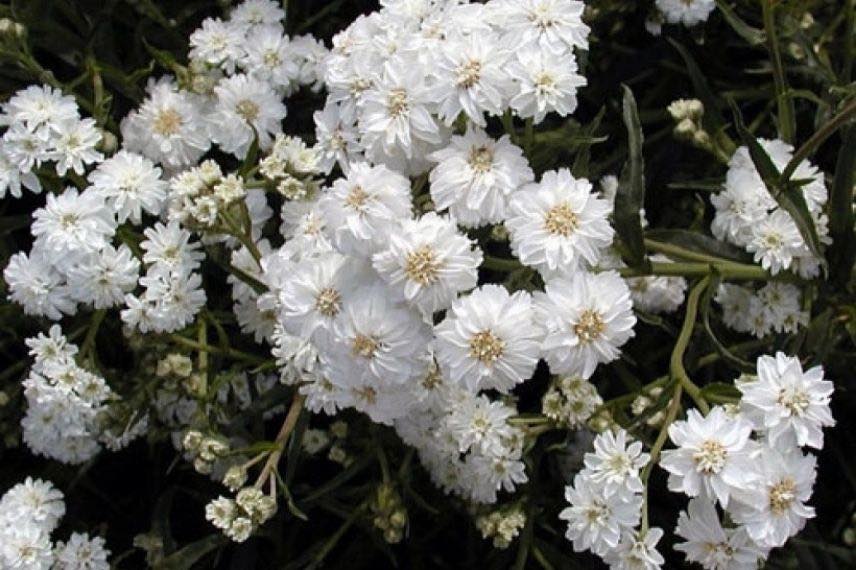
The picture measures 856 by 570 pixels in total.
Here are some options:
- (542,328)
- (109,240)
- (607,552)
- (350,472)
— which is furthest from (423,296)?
(109,240)

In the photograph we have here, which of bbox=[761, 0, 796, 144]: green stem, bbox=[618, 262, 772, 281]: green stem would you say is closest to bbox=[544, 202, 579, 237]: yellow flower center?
bbox=[618, 262, 772, 281]: green stem

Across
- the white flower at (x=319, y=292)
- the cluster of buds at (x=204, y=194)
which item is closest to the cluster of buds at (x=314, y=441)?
the cluster of buds at (x=204, y=194)

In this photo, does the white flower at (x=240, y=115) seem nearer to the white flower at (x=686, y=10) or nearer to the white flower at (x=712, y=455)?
the white flower at (x=686, y=10)

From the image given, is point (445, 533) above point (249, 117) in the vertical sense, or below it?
below

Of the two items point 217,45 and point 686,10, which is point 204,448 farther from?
point 686,10

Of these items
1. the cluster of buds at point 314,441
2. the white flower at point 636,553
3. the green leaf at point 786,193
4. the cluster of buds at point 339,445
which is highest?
the green leaf at point 786,193

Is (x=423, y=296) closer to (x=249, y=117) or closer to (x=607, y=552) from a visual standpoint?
(x=607, y=552)

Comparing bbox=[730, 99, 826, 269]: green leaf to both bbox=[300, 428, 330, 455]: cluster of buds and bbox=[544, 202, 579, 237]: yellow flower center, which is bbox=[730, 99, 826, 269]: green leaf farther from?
bbox=[300, 428, 330, 455]: cluster of buds
